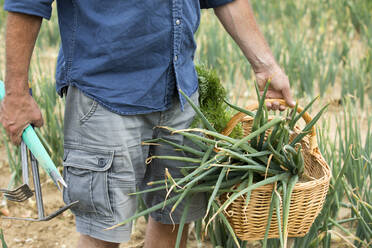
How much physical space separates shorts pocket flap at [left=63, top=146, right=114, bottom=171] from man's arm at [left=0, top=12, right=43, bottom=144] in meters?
0.17

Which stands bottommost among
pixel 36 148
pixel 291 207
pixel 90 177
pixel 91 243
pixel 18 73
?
pixel 91 243

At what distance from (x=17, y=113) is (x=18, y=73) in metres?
0.11

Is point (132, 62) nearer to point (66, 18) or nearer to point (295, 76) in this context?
point (66, 18)

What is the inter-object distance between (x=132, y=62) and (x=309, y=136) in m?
0.62

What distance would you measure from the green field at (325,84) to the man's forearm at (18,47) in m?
0.78

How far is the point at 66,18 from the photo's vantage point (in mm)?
1362

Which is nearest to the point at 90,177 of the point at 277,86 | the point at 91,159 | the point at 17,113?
the point at 91,159

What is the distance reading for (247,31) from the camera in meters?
1.61

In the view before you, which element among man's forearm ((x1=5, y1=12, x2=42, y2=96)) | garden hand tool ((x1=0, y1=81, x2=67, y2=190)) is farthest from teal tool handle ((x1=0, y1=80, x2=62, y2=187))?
man's forearm ((x1=5, y1=12, x2=42, y2=96))

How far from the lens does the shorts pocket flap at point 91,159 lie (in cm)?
140

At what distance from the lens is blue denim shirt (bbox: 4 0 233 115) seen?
133cm

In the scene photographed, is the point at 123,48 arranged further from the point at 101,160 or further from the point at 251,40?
the point at 251,40

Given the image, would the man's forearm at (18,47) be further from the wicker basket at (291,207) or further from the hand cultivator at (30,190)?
the wicker basket at (291,207)

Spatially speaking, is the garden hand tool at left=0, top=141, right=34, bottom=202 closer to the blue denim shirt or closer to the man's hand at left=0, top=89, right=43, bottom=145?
the man's hand at left=0, top=89, right=43, bottom=145
